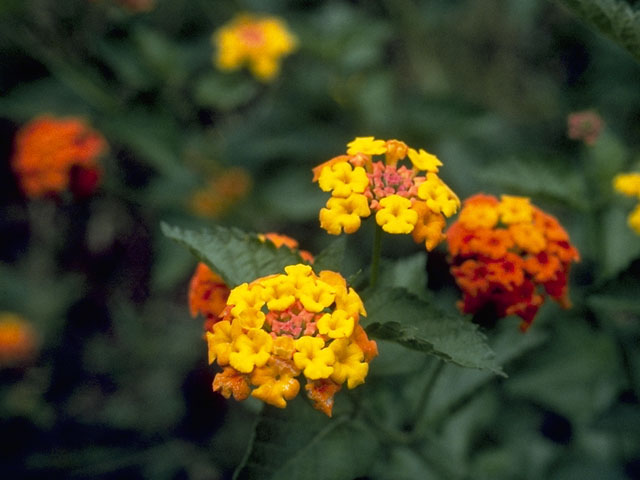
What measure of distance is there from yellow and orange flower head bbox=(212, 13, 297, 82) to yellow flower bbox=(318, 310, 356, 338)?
168 centimetres

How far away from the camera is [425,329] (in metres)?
1.32

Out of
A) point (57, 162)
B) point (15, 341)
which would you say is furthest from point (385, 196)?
point (15, 341)

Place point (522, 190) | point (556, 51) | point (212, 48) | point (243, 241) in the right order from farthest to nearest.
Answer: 1. point (556, 51)
2. point (212, 48)
3. point (522, 190)
4. point (243, 241)

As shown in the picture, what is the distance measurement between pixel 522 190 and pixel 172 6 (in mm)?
2316

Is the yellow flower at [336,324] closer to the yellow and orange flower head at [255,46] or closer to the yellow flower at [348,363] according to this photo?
the yellow flower at [348,363]

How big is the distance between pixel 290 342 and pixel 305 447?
313 mm

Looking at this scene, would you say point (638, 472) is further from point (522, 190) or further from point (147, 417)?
point (147, 417)

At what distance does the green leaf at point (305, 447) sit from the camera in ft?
4.35

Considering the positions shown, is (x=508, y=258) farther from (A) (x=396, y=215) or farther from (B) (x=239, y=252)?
(B) (x=239, y=252)

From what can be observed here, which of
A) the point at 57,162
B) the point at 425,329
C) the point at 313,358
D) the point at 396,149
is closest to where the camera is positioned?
the point at 313,358

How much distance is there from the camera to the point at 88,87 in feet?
9.22

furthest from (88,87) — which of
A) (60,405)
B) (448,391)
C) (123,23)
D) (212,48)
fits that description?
(448,391)

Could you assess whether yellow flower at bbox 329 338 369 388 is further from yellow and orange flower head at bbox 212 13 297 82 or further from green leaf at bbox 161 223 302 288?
yellow and orange flower head at bbox 212 13 297 82

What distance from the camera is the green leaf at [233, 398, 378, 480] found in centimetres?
133
